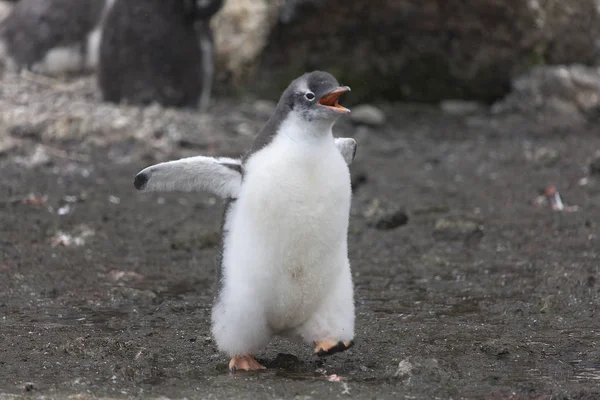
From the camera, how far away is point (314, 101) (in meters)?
3.81

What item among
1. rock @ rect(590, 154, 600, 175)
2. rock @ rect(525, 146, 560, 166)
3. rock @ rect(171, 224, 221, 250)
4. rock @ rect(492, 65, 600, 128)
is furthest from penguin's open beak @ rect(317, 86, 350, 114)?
rock @ rect(492, 65, 600, 128)

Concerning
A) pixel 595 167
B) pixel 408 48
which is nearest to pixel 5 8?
pixel 408 48

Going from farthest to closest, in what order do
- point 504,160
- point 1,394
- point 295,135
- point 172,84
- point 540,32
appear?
point 540,32
point 172,84
point 504,160
point 295,135
point 1,394

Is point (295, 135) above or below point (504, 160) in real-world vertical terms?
above

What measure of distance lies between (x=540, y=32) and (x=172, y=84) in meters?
3.47

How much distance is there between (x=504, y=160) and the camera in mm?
8461

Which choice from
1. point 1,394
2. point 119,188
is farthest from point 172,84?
point 1,394

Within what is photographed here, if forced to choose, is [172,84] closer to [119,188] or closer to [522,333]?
[119,188]

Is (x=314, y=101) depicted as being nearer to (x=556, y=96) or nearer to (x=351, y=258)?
(x=351, y=258)

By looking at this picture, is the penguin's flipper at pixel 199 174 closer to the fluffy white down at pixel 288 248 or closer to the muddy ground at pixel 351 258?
the fluffy white down at pixel 288 248

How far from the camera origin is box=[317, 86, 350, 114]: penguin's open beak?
376 centimetres

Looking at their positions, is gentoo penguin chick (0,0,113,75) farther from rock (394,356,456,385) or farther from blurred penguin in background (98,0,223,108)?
rock (394,356,456,385)

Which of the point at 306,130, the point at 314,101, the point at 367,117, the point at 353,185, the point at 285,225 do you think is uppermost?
the point at 314,101

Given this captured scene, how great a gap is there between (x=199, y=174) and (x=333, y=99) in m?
0.60
